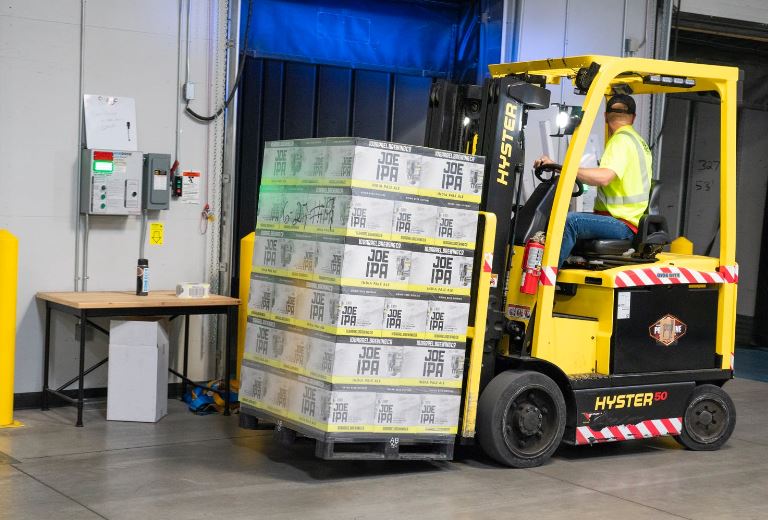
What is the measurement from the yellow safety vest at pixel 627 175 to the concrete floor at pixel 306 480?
5.69 feet

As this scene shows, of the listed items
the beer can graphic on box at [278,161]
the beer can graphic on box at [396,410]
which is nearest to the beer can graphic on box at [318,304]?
the beer can graphic on box at [396,410]

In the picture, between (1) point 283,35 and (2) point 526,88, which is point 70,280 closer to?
(1) point 283,35

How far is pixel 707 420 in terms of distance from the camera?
24.9 feet

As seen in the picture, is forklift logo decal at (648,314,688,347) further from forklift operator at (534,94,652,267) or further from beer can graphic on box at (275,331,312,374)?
beer can graphic on box at (275,331,312,374)

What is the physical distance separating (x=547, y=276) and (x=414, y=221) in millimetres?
1072

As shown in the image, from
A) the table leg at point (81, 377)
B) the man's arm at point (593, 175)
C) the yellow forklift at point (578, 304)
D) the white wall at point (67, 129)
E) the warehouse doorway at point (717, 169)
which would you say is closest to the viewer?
the yellow forklift at point (578, 304)

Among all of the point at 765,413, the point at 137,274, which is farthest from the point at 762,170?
the point at 137,274

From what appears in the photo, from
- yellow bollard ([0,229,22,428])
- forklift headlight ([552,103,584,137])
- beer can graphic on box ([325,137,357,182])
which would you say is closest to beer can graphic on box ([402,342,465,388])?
beer can graphic on box ([325,137,357,182])

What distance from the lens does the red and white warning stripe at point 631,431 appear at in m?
6.95

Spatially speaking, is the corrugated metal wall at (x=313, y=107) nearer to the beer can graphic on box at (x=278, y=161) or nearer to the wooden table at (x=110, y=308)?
the wooden table at (x=110, y=308)

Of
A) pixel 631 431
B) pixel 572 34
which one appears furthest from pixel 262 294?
pixel 572 34

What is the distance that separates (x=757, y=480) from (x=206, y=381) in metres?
4.41

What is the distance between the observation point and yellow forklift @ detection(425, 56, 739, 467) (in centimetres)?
666

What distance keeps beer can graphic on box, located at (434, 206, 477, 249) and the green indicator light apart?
3.00 meters
